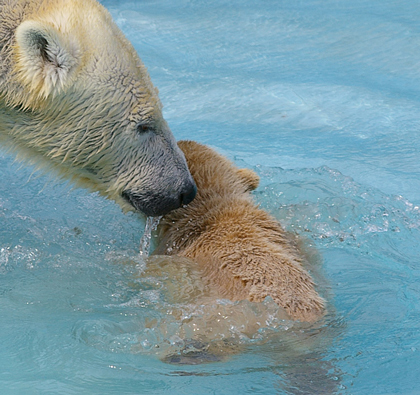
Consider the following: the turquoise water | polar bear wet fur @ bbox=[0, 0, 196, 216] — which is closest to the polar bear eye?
polar bear wet fur @ bbox=[0, 0, 196, 216]

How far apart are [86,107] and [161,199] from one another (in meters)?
0.54

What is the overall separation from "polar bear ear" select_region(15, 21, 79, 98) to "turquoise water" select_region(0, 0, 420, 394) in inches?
35.6

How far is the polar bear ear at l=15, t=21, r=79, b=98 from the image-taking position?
275 cm

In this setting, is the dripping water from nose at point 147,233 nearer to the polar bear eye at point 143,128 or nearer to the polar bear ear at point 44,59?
the polar bear eye at point 143,128

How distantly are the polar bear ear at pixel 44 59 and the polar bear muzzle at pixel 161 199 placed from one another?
0.62m

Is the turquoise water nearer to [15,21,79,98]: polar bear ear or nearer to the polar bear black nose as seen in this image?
the polar bear black nose

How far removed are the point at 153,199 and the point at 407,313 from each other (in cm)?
125

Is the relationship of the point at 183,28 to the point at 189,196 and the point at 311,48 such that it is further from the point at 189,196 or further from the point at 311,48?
the point at 189,196

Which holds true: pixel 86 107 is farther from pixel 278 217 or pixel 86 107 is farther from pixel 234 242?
pixel 278 217

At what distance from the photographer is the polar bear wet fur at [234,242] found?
278 centimetres

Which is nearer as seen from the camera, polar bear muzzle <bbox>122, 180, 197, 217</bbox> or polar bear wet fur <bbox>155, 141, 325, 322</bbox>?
polar bear wet fur <bbox>155, 141, 325, 322</bbox>

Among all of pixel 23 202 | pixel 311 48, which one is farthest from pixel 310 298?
pixel 311 48

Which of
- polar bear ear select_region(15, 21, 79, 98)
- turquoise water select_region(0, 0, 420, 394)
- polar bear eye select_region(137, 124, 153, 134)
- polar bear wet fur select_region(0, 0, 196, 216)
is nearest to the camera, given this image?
turquoise water select_region(0, 0, 420, 394)

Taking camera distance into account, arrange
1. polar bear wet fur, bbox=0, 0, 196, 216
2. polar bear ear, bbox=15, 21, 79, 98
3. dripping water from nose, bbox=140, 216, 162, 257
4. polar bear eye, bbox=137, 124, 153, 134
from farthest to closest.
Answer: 1. dripping water from nose, bbox=140, 216, 162, 257
2. polar bear eye, bbox=137, 124, 153, 134
3. polar bear wet fur, bbox=0, 0, 196, 216
4. polar bear ear, bbox=15, 21, 79, 98
